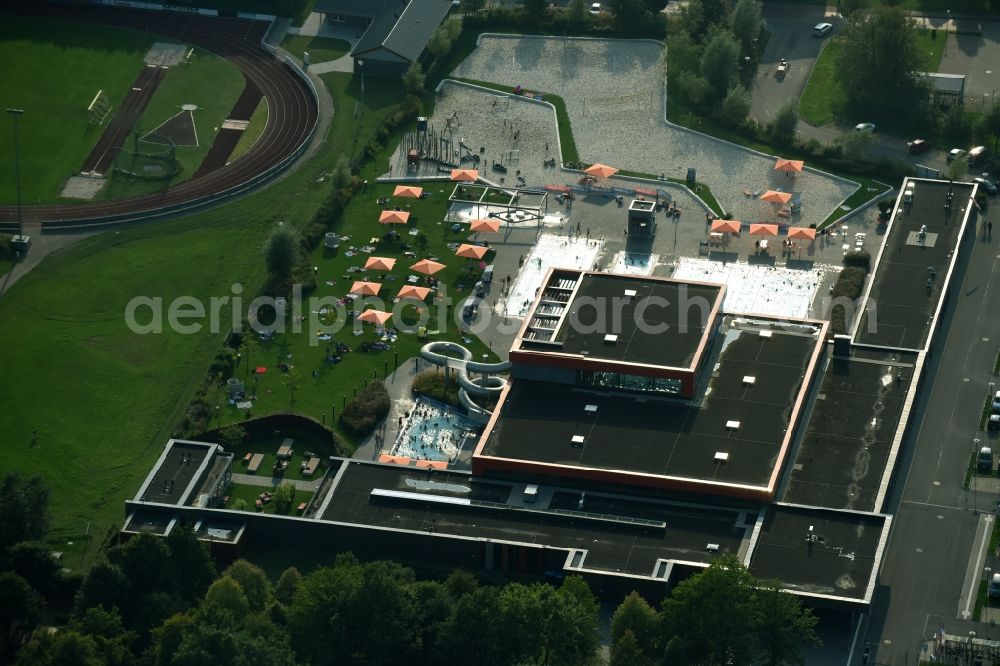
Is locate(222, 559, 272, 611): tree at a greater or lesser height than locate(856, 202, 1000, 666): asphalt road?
lesser

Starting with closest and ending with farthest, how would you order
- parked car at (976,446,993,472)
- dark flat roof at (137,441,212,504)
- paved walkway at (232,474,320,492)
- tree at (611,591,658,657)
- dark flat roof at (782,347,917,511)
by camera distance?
1. tree at (611,591,658,657)
2. dark flat roof at (782,347,917,511)
3. dark flat roof at (137,441,212,504)
4. parked car at (976,446,993,472)
5. paved walkway at (232,474,320,492)

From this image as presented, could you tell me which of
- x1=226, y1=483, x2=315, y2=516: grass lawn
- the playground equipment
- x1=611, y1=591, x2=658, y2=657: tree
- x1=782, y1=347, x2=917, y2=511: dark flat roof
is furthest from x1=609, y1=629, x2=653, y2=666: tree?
the playground equipment

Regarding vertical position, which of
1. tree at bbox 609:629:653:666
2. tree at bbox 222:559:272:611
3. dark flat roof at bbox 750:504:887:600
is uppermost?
dark flat roof at bbox 750:504:887:600

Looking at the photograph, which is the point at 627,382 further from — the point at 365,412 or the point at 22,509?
the point at 22,509

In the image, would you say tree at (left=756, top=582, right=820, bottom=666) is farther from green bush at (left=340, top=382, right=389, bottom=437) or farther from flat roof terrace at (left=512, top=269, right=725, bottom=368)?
green bush at (left=340, top=382, right=389, bottom=437)

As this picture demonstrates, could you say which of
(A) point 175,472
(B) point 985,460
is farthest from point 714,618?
(A) point 175,472

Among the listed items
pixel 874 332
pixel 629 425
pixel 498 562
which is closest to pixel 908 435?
pixel 874 332
